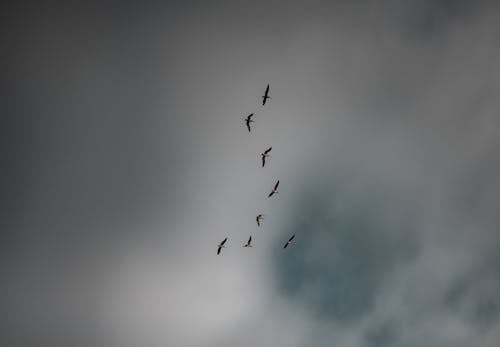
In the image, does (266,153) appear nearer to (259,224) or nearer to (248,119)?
(248,119)

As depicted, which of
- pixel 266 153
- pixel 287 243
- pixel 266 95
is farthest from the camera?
pixel 287 243

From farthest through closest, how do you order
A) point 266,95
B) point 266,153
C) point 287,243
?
1. point 287,243
2. point 266,153
3. point 266,95

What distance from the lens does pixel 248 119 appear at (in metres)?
94.8

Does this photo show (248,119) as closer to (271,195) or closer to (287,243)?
(271,195)

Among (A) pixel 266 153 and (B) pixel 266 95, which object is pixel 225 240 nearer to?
(A) pixel 266 153

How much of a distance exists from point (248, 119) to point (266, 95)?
20.6ft

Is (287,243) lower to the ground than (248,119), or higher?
lower

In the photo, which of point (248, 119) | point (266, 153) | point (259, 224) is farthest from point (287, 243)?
point (248, 119)

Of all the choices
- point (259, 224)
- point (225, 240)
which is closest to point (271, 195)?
point (259, 224)

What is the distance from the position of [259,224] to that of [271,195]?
25.4 ft

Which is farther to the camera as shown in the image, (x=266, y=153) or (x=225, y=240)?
(x=225, y=240)

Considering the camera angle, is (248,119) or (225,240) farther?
(225,240)

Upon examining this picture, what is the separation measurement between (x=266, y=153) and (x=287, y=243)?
22319 mm

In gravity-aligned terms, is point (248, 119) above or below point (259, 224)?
above
